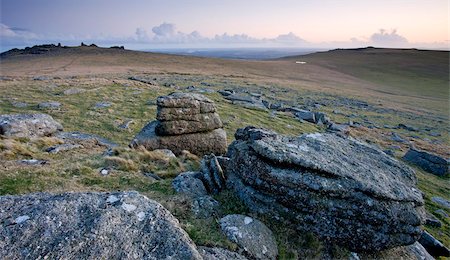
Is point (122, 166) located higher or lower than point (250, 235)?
lower

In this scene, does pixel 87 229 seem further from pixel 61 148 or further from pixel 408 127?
pixel 408 127

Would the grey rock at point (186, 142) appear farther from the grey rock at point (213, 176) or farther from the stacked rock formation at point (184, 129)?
the grey rock at point (213, 176)

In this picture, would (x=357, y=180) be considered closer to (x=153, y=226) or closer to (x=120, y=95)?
(x=153, y=226)

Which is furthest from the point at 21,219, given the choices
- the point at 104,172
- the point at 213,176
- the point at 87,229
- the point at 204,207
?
the point at 213,176

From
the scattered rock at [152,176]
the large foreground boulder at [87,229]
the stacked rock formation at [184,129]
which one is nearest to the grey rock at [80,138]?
the stacked rock formation at [184,129]

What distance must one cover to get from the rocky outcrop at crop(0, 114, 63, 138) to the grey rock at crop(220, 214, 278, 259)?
56.1ft

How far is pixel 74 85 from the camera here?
154 ft

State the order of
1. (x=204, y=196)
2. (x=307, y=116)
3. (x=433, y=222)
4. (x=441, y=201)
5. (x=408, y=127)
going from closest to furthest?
(x=204, y=196) < (x=433, y=222) < (x=441, y=201) < (x=307, y=116) < (x=408, y=127)

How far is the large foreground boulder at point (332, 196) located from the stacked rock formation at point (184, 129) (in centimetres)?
1038

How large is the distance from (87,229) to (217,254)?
128 inches

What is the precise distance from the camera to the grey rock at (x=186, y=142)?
67.0 ft

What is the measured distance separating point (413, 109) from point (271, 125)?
170ft

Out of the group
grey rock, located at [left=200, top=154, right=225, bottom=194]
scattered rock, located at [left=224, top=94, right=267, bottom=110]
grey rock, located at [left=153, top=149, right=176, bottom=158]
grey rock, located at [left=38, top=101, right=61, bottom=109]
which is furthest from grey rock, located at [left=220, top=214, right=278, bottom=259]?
scattered rock, located at [left=224, top=94, right=267, bottom=110]

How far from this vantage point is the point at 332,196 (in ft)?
31.7
